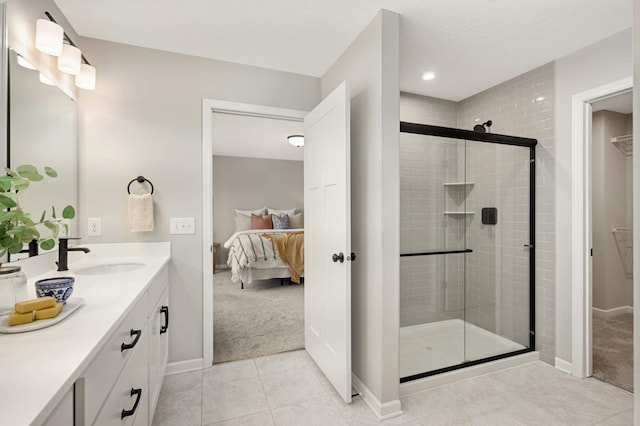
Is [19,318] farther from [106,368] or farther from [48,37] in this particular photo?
[48,37]

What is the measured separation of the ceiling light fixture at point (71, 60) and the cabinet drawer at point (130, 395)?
1608 mm

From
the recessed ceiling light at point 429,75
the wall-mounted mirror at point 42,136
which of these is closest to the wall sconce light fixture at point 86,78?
the wall-mounted mirror at point 42,136

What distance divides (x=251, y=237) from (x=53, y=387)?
4.29m

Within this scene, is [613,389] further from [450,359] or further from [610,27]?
[610,27]

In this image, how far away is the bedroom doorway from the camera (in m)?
2.77

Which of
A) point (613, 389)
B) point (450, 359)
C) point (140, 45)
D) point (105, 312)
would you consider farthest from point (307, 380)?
point (140, 45)

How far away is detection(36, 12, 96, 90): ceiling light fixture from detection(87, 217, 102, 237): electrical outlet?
2.92 ft

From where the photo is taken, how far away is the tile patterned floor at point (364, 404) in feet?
6.05

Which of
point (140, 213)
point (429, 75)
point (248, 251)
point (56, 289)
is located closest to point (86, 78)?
point (140, 213)

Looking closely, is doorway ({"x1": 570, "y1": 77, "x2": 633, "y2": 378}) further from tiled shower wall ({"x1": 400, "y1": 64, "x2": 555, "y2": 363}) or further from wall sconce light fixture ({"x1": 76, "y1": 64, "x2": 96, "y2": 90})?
wall sconce light fixture ({"x1": 76, "y1": 64, "x2": 96, "y2": 90})

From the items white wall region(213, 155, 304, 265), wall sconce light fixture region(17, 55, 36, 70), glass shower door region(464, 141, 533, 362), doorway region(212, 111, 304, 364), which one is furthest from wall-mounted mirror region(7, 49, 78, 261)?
white wall region(213, 155, 304, 265)

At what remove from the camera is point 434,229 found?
110 inches

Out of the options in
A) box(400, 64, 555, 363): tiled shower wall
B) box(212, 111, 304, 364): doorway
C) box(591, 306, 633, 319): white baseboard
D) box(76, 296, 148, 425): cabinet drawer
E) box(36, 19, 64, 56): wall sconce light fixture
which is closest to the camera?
box(76, 296, 148, 425): cabinet drawer

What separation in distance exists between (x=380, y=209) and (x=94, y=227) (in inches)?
78.8
